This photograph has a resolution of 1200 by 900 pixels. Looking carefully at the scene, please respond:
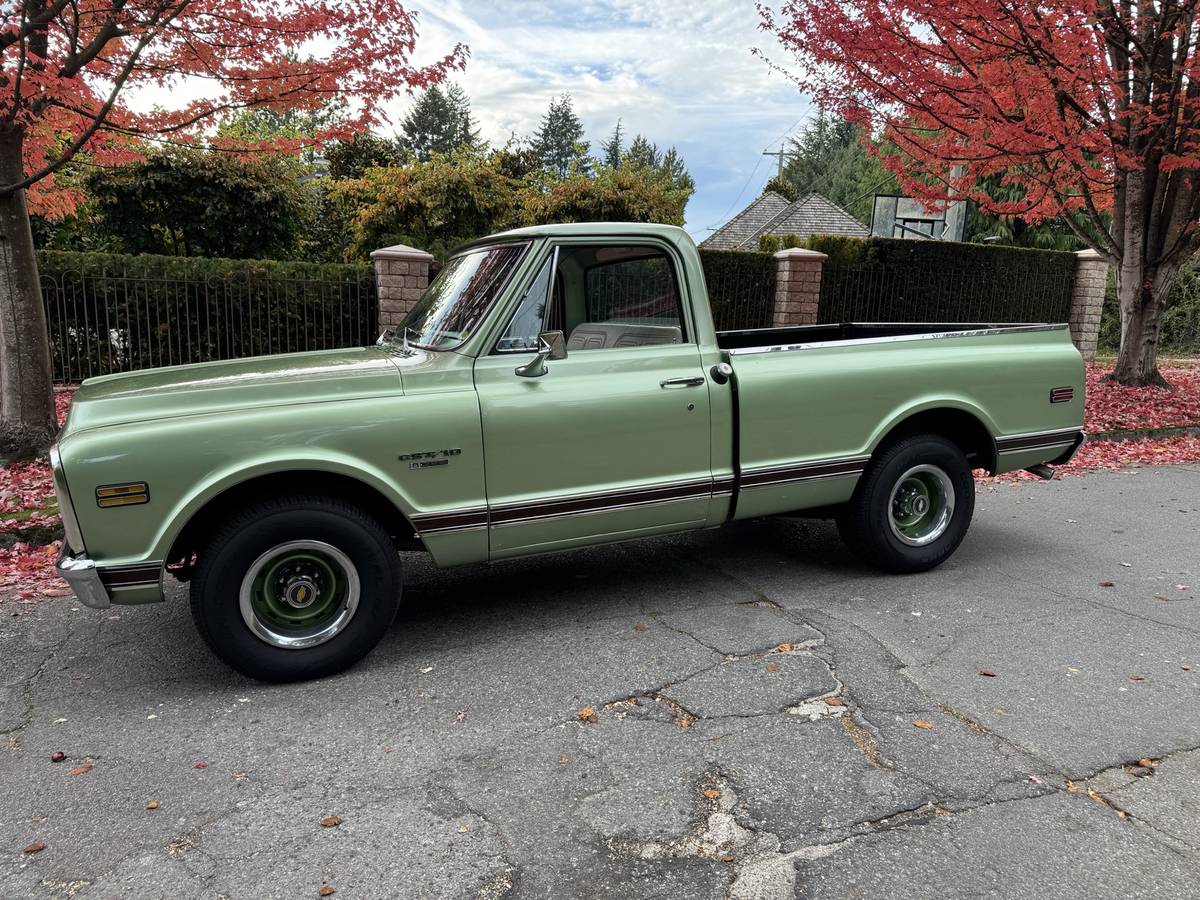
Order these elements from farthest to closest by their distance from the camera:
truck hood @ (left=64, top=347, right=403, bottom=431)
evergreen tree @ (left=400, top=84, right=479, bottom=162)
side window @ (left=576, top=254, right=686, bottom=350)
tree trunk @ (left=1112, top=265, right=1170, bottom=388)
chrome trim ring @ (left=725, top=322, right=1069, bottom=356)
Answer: evergreen tree @ (left=400, top=84, right=479, bottom=162)
tree trunk @ (left=1112, top=265, right=1170, bottom=388)
chrome trim ring @ (left=725, top=322, right=1069, bottom=356)
side window @ (left=576, top=254, right=686, bottom=350)
truck hood @ (left=64, top=347, right=403, bottom=431)

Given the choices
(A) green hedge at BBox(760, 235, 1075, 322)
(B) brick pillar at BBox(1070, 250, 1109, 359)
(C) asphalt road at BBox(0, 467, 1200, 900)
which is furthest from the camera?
(B) brick pillar at BBox(1070, 250, 1109, 359)

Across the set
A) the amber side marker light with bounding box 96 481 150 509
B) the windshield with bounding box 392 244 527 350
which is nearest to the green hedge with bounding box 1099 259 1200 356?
the windshield with bounding box 392 244 527 350

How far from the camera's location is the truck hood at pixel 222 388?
3.52 m

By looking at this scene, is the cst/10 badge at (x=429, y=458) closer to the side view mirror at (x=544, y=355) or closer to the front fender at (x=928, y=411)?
the side view mirror at (x=544, y=355)

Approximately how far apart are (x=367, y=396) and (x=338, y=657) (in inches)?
45.5

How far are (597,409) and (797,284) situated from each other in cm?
1038

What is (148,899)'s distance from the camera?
2404 mm

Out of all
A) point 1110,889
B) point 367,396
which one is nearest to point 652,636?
point 367,396

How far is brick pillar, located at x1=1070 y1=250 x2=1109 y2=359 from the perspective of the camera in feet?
55.0

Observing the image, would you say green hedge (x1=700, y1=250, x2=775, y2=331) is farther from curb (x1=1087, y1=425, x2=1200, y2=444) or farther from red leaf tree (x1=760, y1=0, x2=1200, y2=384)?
curb (x1=1087, y1=425, x2=1200, y2=444)

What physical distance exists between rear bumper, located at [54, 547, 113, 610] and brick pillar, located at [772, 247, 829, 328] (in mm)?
11541

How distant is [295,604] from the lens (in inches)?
145

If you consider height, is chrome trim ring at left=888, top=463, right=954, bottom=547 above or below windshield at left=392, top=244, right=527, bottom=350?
below

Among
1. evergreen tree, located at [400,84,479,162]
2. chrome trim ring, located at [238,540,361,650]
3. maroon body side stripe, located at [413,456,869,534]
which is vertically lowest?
chrome trim ring, located at [238,540,361,650]
